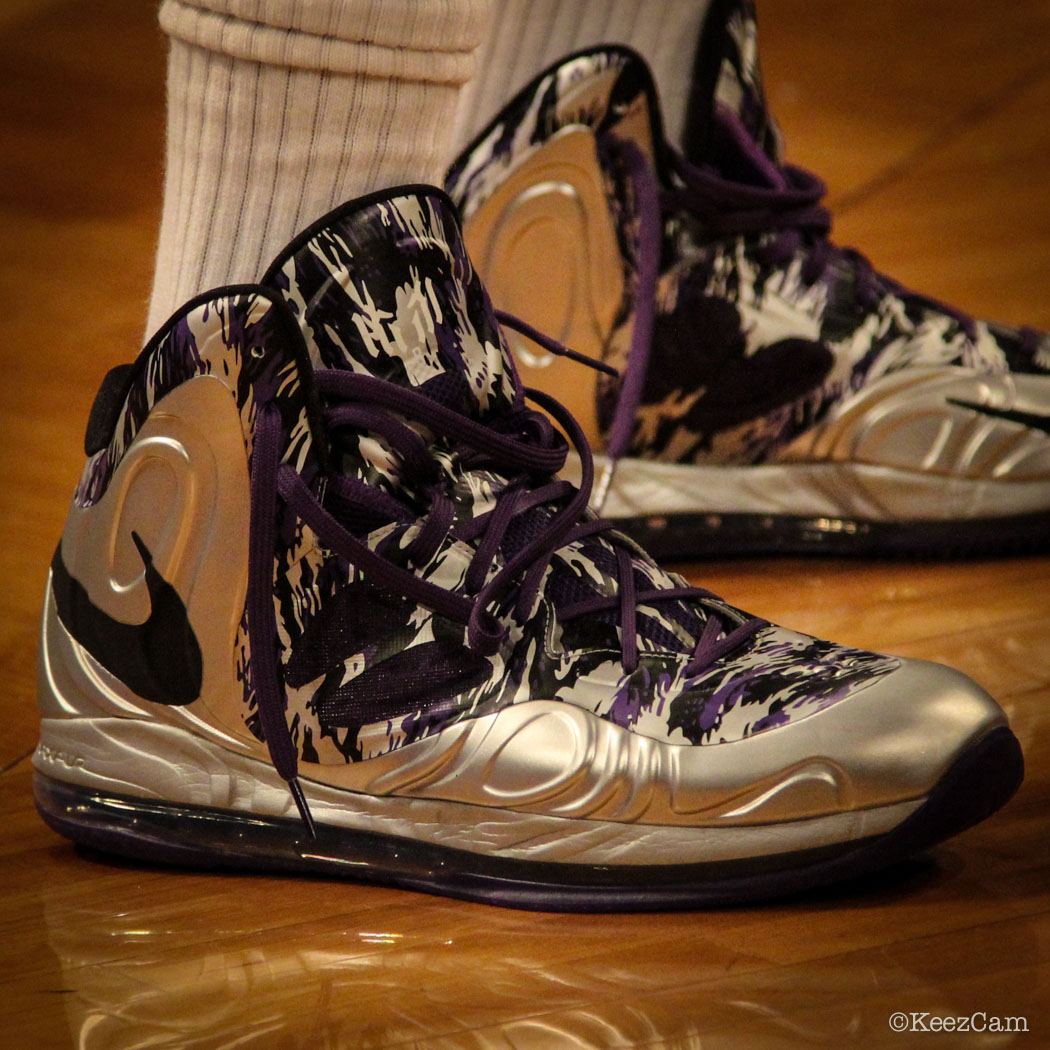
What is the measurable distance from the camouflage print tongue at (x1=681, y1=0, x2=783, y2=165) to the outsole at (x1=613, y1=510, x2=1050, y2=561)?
24 centimetres

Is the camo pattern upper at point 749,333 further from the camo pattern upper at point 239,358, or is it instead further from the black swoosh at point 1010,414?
the camo pattern upper at point 239,358

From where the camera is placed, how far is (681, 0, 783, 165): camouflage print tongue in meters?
0.89

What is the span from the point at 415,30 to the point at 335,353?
129mm

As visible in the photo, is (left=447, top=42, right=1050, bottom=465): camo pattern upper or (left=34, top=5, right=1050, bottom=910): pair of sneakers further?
(left=447, top=42, right=1050, bottom=465): camo pattern upper

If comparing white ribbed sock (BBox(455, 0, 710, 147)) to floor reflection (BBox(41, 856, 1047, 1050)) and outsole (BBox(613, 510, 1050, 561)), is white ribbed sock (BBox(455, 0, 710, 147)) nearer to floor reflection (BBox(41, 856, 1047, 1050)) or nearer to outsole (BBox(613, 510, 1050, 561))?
outsole (BBox(613, 510, 1050, 561))

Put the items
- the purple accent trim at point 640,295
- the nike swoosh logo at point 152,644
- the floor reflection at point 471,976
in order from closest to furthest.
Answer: the floor reflection at point 471,976 < the nike swoosh logo at point 152,644 < the purple accent trim at point 640,295

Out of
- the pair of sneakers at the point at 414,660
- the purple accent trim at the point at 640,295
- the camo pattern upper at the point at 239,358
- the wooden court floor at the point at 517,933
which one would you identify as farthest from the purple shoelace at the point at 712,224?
the camo pattern upper at the point at 239,358

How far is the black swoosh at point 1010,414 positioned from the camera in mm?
897

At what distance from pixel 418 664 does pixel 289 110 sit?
222mm

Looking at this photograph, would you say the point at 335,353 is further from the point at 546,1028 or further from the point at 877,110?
the point at 877,110

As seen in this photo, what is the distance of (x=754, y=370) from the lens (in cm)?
89

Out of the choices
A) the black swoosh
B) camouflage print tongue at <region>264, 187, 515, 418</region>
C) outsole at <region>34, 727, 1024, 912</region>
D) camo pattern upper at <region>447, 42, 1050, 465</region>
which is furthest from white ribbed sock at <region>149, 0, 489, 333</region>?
the black swoosh

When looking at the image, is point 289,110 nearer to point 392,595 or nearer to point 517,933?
point 392,595

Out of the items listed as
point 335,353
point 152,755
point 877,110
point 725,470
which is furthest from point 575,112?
point 877,110
